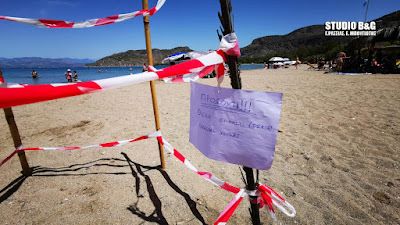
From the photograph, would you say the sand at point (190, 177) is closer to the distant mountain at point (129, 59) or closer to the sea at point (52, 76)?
the sea at point (52, 76)

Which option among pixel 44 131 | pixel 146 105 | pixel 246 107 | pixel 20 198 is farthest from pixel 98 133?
pixel 246 107

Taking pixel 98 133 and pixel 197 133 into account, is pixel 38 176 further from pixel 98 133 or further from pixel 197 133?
pixel 197 133

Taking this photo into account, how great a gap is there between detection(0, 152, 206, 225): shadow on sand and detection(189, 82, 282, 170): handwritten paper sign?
3.66ft

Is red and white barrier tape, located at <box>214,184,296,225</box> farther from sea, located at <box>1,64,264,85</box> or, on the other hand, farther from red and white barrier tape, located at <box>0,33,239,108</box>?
sea, located at <box>1,64,264,85</box>

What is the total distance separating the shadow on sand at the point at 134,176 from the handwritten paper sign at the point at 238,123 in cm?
112

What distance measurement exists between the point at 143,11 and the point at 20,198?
9.25ft

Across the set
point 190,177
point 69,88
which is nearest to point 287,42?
point 190,177

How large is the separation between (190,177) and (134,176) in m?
0.86

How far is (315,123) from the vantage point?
411 cm

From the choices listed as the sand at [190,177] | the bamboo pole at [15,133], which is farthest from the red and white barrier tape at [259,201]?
the bamboo pole at [15,133]

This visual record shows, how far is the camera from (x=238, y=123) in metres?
1.18

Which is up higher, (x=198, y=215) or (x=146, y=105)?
(x=146, y=105)

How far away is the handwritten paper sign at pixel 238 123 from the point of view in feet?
3.51

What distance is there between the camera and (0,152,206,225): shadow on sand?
76.6 inches
